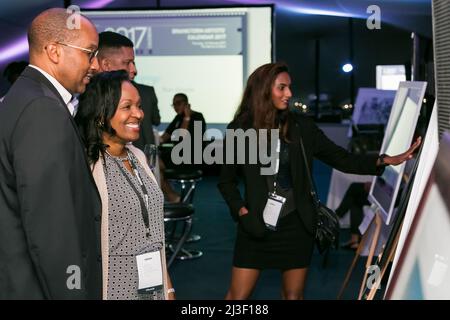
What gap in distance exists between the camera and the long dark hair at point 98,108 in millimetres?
1757

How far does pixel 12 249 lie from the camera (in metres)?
1.29

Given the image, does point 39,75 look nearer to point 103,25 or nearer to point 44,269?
point 44,269

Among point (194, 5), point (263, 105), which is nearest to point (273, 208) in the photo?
point (263, 105)

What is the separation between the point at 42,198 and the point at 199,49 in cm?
725

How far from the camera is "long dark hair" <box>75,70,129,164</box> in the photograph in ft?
5.76

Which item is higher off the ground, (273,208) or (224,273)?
(273,208)

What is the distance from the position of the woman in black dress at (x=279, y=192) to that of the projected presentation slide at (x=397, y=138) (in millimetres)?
116

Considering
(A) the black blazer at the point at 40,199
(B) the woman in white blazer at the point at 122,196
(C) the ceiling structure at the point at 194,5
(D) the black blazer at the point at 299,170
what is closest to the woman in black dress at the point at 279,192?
(D) the black blazer at the point at 299,170

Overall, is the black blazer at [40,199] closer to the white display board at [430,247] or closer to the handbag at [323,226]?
the white display board at [430,247]

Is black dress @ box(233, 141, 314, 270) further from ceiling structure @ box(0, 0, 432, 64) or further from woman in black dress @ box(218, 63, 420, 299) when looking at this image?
ceiling structure @ box(0, 0, 432, 64)

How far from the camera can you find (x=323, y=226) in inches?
101

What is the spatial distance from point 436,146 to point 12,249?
940 mm

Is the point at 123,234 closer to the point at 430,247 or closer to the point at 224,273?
the point at 430,247
